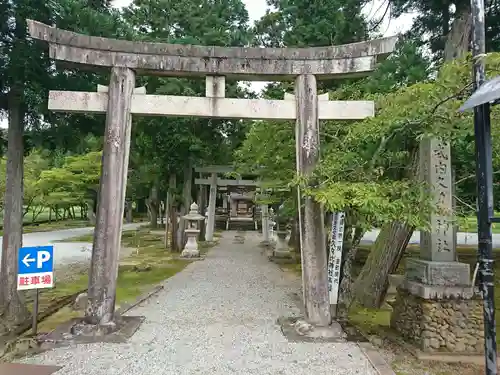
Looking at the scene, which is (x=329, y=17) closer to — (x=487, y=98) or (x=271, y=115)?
(x=271, y=115)

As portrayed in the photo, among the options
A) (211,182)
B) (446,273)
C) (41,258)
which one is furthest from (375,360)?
(211,182)

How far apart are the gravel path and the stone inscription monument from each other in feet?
3.87

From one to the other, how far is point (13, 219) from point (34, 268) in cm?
316

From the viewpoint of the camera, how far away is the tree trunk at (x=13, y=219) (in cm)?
692

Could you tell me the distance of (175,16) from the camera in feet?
45.4

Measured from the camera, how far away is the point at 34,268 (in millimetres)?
4590

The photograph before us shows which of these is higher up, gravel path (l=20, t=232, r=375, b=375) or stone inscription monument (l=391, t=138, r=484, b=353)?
stone inscription monument (l=391, t=138, r=484, b=353)

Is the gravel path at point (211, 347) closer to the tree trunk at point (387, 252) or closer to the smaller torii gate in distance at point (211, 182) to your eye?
the tree trunk at point (387, 252)

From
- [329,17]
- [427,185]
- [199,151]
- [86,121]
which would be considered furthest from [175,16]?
[427,185]

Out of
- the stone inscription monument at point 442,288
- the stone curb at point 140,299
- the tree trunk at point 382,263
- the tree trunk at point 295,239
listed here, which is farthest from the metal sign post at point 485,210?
the tree trunk at point 295,239

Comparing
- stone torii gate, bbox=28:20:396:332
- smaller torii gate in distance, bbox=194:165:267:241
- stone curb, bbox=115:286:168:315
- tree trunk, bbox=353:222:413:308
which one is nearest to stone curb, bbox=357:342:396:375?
stone torii gate, bbox=28:20:396:332

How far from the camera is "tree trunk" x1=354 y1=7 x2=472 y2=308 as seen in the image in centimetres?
736

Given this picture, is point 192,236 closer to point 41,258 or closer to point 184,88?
point 184,88

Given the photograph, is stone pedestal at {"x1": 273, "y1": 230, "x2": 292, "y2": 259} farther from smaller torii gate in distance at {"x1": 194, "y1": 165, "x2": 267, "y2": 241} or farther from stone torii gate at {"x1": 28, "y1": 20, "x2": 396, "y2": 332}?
stone torii gate at {"x1": 28, "y1": 20, "x2": 396, "y2": 332}
